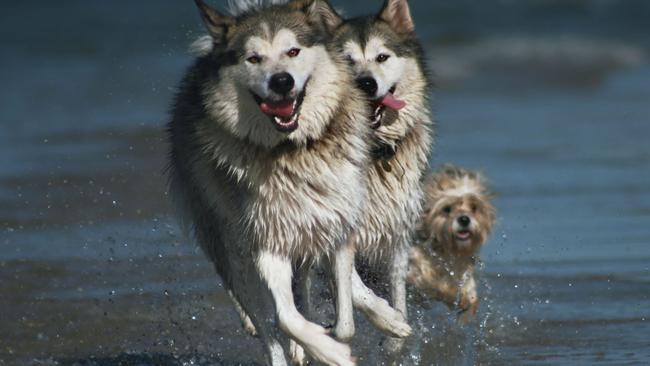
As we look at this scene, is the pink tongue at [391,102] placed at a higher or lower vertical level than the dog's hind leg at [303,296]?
higher

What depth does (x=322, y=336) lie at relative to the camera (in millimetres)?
5641

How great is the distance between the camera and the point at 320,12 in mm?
6105

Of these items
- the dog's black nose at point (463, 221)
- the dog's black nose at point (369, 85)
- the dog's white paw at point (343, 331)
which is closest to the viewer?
the dog's white paw at point (343, 331)

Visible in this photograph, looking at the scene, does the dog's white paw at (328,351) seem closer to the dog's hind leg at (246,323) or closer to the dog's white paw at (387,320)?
the dog's white paw at (387,320)

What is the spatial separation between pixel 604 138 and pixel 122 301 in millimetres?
6778

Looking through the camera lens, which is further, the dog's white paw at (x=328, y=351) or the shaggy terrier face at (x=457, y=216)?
the shaggy terrier face at (x=457, y=216)

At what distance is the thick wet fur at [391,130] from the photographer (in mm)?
6391

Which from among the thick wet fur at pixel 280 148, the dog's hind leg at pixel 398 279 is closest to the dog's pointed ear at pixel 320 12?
the thick wet fur at pixel 280 148

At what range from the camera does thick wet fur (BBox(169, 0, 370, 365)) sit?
18.3 feet

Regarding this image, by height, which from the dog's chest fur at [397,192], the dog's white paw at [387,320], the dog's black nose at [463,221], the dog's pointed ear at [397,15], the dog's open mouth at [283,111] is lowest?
the dog's white paw at [387,320]

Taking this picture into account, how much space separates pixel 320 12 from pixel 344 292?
4.33ft

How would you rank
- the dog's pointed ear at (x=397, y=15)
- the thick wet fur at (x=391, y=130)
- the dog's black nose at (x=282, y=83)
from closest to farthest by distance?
1. the dog's black nose at (x=282, y=83)
2. the thick wet fur at (x=391, y=130)
3. the dog's pointed ear at (x=397, y=15)

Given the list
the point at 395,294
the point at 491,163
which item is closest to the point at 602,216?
the point at 491,163

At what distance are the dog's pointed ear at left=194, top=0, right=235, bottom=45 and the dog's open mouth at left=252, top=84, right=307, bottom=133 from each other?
0.36 m
